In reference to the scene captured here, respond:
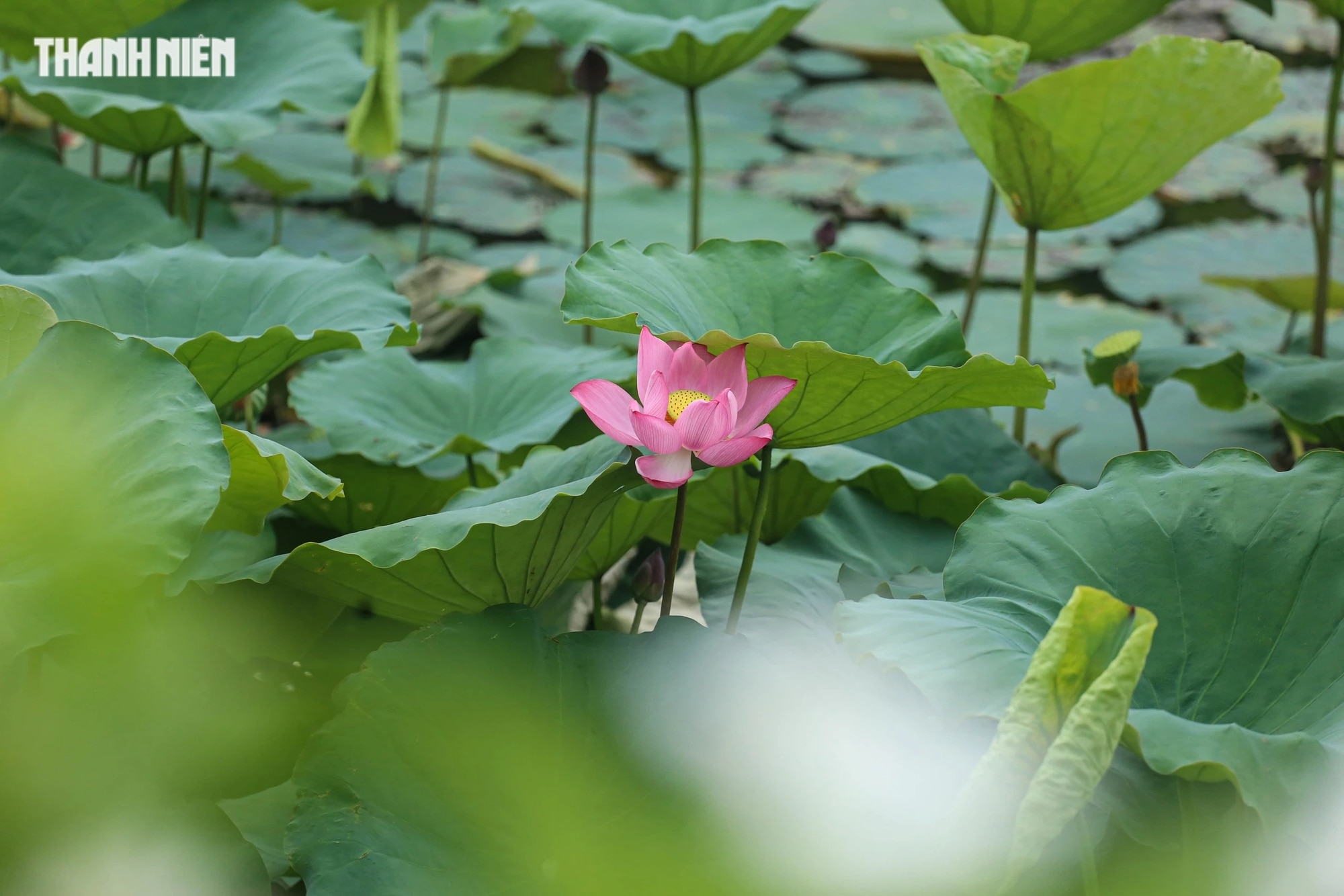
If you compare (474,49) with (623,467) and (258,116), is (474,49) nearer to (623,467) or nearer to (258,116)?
(258,116)

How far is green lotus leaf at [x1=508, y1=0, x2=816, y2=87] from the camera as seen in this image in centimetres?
159

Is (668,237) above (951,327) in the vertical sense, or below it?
below

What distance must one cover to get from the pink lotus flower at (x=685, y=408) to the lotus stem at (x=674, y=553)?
0.17 ft

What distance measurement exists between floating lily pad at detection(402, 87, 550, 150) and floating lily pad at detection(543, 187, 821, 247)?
642 mm

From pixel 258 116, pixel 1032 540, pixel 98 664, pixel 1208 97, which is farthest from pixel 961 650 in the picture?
pixel 258 116

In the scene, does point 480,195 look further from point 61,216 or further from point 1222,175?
point 1222,175

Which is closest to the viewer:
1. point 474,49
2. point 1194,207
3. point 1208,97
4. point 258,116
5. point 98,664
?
point 98,664

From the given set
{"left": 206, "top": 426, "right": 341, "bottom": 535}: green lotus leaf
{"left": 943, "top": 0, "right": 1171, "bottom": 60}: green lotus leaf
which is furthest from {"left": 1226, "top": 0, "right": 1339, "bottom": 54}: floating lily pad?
{"left": 206, "top": 426, "right": 341, "bottom": 535}: green lotus leaf

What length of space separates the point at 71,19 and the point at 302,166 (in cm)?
113

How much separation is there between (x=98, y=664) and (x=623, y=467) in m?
0.37

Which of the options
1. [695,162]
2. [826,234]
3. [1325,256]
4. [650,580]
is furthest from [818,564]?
[1325,256]

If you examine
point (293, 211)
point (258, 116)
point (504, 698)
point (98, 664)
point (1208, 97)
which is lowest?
point (293, 211)

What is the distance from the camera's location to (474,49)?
9.13ft

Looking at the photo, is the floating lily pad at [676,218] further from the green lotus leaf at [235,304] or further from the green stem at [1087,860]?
the green stem at [1087,860]
